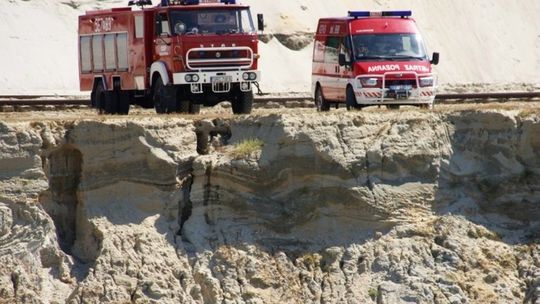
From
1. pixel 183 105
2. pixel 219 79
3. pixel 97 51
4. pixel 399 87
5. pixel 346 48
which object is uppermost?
pixel 346 48

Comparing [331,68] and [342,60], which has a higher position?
[342,60]

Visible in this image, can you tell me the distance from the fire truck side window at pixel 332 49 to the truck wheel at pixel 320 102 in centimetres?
73

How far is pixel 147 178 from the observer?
84.2 feet

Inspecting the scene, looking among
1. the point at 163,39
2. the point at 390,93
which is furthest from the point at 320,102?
the point at 163,39

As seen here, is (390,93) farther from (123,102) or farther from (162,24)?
(123,102)

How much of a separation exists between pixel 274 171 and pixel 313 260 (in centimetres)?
161

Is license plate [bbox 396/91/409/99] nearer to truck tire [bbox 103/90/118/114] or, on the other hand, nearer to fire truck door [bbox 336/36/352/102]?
fire truck door [bbox 336/36/352/102]

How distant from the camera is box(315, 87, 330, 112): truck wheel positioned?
32562mm

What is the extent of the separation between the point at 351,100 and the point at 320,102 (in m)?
2.29

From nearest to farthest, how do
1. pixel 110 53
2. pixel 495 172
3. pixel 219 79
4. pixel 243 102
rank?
pixel 495 172 < pixel 219 79 < pixel 243 102 < pixel 110 53

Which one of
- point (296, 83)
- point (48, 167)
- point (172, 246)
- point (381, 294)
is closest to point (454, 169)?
point (381, 294)

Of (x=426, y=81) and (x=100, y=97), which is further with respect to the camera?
(x=100, y=97)

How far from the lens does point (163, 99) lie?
30.2 meters

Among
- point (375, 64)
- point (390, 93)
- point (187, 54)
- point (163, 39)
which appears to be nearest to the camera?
point (187, 54)
